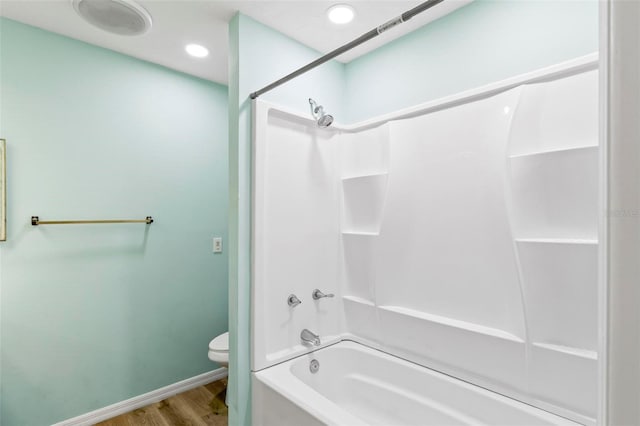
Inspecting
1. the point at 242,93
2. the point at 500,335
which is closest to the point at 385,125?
the point at 242,93

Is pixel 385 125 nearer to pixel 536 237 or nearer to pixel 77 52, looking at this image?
pixel 536 237

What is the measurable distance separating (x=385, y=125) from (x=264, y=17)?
94 cm

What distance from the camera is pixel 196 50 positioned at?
2205 mm

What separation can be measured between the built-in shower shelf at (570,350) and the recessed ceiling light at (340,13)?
190 centimetres

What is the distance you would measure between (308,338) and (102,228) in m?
1.62

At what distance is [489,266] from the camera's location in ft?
5.03

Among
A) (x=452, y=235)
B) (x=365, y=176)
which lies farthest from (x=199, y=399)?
(x=452, y=235)

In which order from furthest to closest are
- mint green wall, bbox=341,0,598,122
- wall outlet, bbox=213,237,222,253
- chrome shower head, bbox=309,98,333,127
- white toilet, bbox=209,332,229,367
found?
wall outlet, bbox=213,237,222,253 < white toilet, bbox=209,332,229,367 < chrome shower head, bbox=309,98,333,127 < mint green wall, bbox=341,0,598,122

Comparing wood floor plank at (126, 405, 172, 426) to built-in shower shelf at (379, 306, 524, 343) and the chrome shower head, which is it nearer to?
built-in shower shelf at (379, 306, 524, 343)

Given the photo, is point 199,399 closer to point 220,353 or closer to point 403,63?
point 220,353

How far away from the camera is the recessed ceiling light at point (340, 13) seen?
1.73 m

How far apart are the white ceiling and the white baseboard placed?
8.22 feet

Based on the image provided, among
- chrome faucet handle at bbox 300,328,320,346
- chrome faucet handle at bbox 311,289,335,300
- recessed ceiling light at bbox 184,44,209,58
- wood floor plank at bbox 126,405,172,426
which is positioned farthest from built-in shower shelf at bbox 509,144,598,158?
wood floor plank at bbox 126,405,172,426

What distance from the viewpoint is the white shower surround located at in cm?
130
